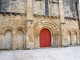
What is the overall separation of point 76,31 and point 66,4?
4425mm

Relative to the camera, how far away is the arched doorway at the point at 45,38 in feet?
45.2

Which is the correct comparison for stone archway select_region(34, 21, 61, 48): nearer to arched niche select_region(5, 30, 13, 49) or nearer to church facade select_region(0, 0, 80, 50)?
church facade select_region(0, 0, 80, 50)

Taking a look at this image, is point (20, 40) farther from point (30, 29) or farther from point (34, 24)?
point (34, 24)

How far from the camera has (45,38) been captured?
552 inches

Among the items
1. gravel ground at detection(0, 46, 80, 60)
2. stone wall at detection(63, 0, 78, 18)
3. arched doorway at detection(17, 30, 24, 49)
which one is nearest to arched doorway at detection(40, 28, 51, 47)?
arched doorway at detection(17, 30, 24, 49)

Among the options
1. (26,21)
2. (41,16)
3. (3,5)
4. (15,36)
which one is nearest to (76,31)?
(41,16)

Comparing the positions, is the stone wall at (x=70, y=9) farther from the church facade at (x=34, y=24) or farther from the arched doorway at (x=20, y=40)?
the arched doorway at (x=20, y=40)

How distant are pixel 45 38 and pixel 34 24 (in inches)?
98.2

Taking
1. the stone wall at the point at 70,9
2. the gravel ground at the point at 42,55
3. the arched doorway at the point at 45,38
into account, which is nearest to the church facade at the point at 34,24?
the arched doorway at the point at 45,38

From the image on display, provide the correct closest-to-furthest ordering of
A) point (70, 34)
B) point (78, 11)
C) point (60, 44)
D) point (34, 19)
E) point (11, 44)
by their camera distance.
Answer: point (11, 44)
point (34, 19)
point (60, 44)
point (70, 34)
point (78, 11)

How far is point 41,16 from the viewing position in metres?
13.5

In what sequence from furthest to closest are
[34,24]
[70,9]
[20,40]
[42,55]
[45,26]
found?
1. [70,9]
2. [45,26]
3. [34,24]
4. [20,40]
5. [42,55]

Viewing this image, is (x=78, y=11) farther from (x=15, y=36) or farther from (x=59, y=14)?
(x=15, y=36)

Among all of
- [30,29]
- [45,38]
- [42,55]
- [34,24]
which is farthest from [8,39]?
[42,55]
